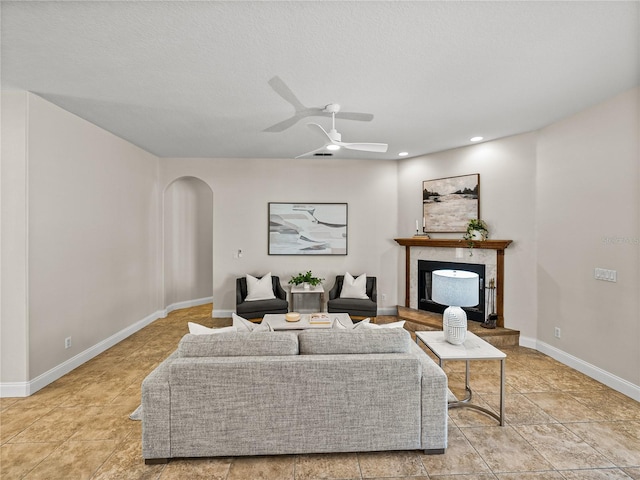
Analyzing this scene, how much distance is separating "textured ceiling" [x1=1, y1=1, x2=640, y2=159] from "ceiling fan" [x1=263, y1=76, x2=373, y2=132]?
0.22 ft

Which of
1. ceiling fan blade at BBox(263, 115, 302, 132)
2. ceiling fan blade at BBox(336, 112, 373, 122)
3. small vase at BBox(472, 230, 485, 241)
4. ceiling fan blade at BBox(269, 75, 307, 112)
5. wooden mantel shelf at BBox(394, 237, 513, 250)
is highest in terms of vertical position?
ceiling fan blade at BBox(263, 115, 302, 132)

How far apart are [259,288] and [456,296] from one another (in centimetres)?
329

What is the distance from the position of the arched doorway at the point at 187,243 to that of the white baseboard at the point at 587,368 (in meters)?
5.81

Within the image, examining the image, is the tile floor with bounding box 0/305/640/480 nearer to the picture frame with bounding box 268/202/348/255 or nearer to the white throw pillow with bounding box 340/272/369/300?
the white throw pillow with bounding box 340/272/369/300

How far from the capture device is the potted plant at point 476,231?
4.48 m

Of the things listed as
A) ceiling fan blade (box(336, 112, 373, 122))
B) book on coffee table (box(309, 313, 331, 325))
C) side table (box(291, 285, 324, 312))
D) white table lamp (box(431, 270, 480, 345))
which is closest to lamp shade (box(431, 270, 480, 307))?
white table lamp (box(431, 270, 480, 345))

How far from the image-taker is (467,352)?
241 centimetres

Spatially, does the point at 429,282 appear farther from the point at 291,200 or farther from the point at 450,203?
the point at 291,200

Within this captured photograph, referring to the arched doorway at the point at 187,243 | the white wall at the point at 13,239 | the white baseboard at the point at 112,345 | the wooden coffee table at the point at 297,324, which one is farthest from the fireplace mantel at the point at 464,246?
the white wall at the point at 13,239

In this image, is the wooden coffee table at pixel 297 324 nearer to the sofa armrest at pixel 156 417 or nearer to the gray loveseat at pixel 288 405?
the gray loveseat at pixel 288 405

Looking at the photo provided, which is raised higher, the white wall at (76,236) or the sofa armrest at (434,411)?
the white wall at (76,236)

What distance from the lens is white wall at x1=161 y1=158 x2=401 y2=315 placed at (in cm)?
553

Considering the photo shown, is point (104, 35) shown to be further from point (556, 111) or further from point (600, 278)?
point (600, 278)

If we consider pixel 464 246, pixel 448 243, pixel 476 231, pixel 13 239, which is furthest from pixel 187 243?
pixel 476 231
